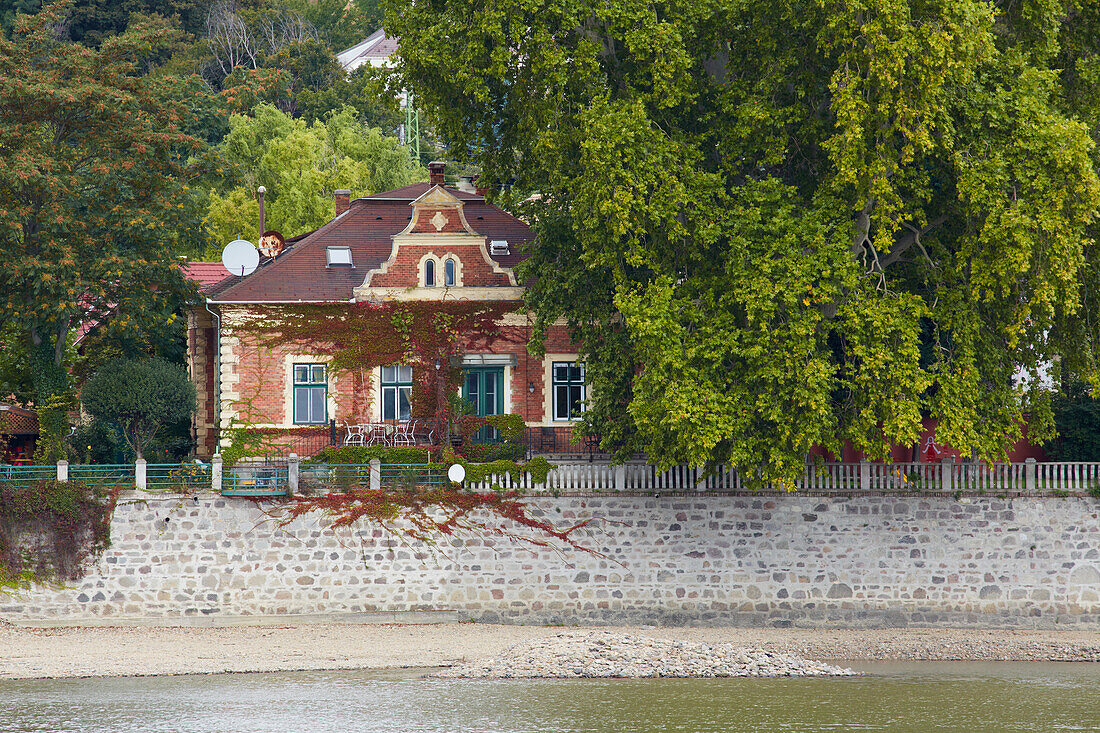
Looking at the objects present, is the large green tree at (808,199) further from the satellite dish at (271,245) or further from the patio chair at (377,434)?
the satellite dish at (271,245)

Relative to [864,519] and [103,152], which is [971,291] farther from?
[103,152]

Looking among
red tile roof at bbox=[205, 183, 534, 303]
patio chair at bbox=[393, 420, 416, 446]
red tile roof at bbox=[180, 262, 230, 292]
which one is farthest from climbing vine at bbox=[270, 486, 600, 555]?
red tile roof at bbox=[180, 262, 230, 292]

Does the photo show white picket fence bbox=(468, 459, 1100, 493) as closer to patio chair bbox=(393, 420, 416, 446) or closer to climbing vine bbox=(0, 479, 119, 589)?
patio chair bbox=(393, 420, 416, 446)

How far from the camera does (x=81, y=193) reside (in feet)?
97.7

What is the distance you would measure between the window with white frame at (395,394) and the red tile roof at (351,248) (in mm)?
2150

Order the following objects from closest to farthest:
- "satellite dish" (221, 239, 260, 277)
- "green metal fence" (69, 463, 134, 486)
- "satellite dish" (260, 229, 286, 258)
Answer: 1. "green metal fence" (69, 463, 134, 486)
2. "satellite dish" (221, 239, 260, 277)
3. "satellite dish" (260, 229, 286, 258)

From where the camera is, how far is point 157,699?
21.9 m

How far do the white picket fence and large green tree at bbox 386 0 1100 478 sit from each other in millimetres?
996

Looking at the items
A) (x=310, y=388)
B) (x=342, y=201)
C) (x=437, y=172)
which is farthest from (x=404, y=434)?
(x=342, y=201)

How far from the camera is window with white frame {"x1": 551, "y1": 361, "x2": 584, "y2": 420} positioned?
32469 mm

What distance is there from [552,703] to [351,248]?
14.9m

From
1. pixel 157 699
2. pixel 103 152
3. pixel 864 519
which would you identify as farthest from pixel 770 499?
pixel 103 152

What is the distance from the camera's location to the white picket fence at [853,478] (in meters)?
27.2

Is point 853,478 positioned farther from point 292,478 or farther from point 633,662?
point 292,478
